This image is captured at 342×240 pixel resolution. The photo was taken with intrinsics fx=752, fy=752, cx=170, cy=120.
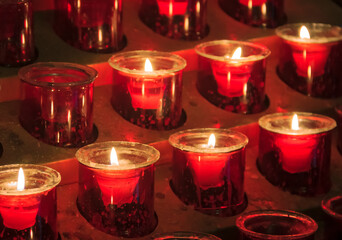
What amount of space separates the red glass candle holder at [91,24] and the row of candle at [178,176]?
10.5 inches

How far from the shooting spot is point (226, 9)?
1727mm

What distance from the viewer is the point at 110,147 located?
1.28 meters

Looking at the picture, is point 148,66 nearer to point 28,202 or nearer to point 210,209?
point 210,209

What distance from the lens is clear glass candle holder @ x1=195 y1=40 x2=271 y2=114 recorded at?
146 centimetres

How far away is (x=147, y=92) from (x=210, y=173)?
195 millimetres

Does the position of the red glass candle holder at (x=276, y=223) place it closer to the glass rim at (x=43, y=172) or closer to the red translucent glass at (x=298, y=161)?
the red translucent glass at (x=298, y=161)

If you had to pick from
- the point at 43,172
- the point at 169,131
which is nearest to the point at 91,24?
the point at 169,131

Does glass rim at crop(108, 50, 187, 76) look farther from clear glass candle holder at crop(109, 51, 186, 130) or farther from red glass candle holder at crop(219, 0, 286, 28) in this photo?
red glass candle holder at crop(219, 0, 286, 28)

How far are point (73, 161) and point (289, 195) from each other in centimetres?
41

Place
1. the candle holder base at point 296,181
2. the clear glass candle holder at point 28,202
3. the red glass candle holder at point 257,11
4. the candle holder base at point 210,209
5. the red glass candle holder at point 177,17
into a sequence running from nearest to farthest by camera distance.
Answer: the clear glass candle holder at point 28,202
the candle holder base at point 210,209
the candle holder base at point 296,181
the red glass candle holder at point 177,17
the red glass candle holder at point 257,11

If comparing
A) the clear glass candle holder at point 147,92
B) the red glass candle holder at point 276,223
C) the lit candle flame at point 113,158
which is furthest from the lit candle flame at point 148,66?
the red glass candle holder at point 276,223

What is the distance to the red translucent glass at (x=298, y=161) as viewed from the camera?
1.39 meters

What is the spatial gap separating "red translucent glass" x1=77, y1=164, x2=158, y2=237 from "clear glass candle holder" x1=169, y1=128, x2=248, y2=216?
0.31 ft

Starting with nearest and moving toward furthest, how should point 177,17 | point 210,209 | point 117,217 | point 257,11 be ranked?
point 117,217, point 210,209, point 177,17, point 257,11
